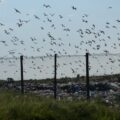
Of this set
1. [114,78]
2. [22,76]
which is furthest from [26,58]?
[114,78]

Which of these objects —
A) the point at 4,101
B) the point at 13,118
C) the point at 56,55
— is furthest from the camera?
the point at 56,55

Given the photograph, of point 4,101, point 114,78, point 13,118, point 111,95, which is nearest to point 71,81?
point 114,78

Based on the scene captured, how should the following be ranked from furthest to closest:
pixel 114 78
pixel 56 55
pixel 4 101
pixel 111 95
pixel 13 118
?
pixel 114 78
pixel 111 95
pixel 56 55
pixel 4 101
pixel 13 118

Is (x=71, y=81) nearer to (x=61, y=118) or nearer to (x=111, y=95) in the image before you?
(x=111, y=95)

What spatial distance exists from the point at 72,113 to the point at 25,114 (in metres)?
1.32

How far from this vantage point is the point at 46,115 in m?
14.6

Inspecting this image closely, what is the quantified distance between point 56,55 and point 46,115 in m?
6.51

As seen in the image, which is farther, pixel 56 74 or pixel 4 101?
pixel 56 74

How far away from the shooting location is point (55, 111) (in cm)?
1504

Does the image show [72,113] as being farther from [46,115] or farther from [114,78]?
[114,78]

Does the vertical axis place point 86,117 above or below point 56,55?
below

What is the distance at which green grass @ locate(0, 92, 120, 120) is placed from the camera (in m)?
14.4

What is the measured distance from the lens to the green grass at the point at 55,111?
47.3 ft

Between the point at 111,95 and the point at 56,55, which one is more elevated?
the point at 56,55
